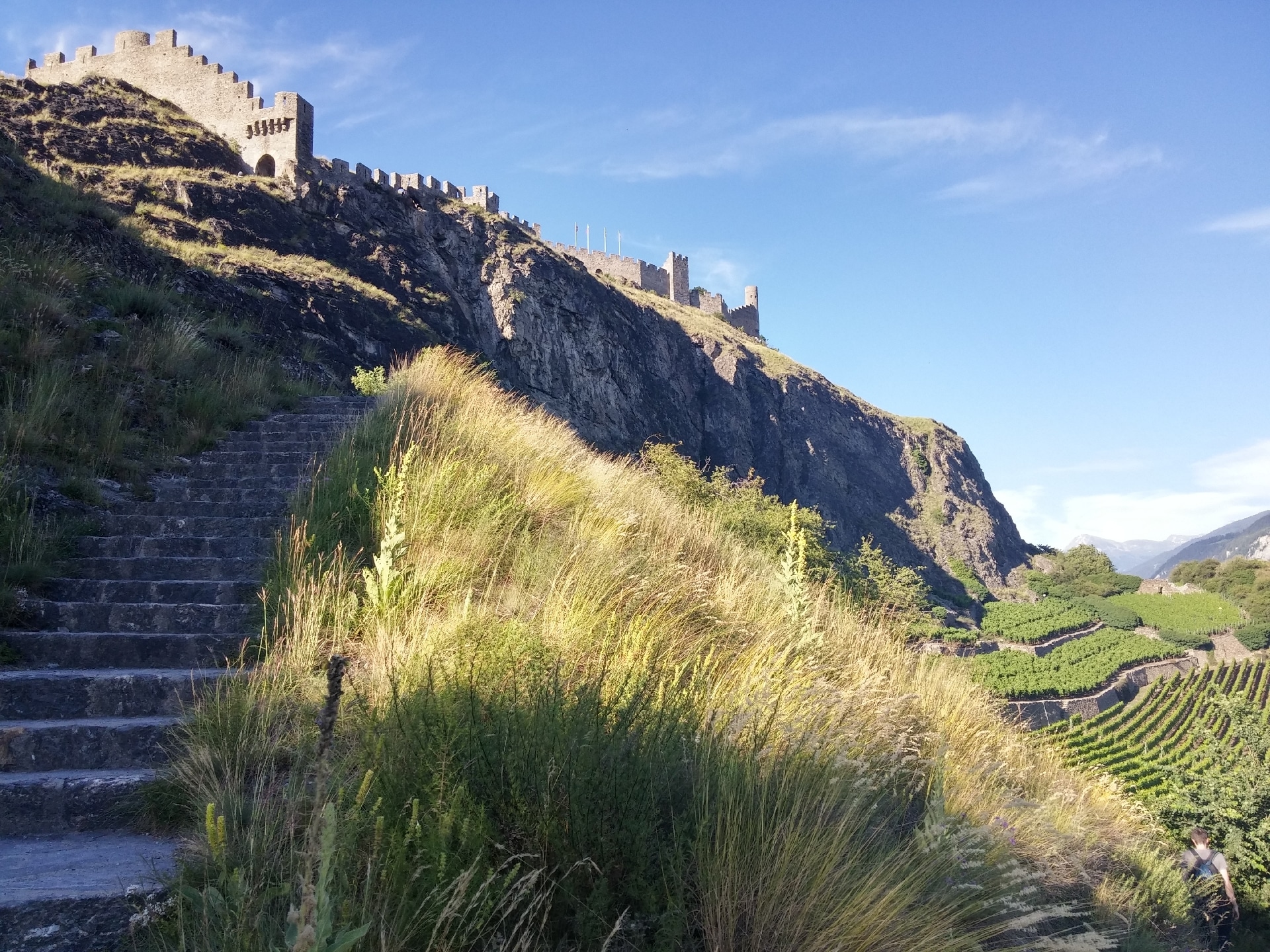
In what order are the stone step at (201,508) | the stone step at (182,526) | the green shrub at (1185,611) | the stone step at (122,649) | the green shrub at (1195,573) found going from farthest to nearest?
the green shrub at (1195,573) < the green shrub at (1185,611) < the stone step at (201,508) < the stone step at (182,526) < the stone step at (122,649)

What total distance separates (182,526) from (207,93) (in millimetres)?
41254

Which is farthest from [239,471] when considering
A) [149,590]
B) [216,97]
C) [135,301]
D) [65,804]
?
[216,97]

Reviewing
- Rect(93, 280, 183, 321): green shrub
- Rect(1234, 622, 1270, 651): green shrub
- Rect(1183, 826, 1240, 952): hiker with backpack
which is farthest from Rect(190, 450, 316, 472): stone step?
Rect(1234, 622, 1270, 651): green shrub

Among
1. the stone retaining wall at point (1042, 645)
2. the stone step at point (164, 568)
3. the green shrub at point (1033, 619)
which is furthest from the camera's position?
the green shrub at point (1033, 619)

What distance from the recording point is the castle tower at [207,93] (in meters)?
35.4

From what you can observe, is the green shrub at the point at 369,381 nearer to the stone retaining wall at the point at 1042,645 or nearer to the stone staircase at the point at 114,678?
the stone staircase at the point at 114,678

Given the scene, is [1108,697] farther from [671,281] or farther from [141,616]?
[671,281]

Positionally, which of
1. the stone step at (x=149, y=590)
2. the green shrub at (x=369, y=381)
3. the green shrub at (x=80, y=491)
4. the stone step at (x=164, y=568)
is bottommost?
the stone step at (x=149, y=590)

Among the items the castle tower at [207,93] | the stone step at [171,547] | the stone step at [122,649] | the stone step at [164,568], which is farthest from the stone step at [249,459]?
the castle tower at [207,93]

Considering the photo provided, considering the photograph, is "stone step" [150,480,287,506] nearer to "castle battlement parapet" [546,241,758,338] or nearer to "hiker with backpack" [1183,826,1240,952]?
"hiker with backpack" [1183,826,1240,952]

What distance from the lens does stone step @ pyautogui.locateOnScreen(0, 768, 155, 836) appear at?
3.10 m

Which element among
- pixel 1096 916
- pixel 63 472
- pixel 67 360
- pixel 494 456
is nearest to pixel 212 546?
pixel 63 472

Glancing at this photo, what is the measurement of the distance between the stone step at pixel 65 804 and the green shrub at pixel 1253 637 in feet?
305

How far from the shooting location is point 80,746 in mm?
3543
